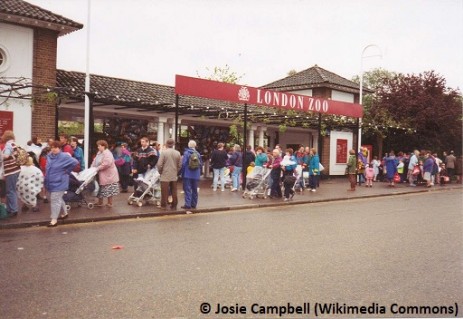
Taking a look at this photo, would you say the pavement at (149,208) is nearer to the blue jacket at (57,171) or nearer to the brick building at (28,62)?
the blue jacket at (57,171)

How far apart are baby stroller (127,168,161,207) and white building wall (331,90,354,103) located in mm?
20757

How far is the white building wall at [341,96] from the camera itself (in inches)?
1193

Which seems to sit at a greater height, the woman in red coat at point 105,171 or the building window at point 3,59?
the building window at point 3,59

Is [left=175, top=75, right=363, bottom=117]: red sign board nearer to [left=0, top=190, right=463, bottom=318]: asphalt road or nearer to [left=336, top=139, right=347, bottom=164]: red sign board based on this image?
[left=0, top=190, right=463, bottom=318]: asphalt road

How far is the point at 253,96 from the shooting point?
1647 centimetres

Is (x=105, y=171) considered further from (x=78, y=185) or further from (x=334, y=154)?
(x=334, y=154)

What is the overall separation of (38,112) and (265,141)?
16.0 metres

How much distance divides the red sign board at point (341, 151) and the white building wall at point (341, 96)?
9.99 ft

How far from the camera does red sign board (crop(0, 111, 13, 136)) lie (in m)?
15.9

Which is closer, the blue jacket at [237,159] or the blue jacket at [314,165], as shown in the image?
the blue jacket at [237,159]

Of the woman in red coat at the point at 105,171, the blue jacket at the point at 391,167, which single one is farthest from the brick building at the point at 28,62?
the blue jacket at the point at 391,167

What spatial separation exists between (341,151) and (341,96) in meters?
4.20

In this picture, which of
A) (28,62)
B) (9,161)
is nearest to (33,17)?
(28,62)

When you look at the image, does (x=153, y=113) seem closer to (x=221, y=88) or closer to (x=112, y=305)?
(x=221, y=88)
